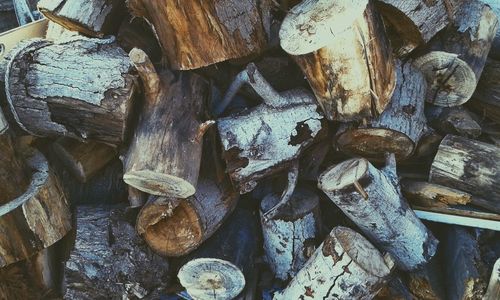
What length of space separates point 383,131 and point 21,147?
169cm

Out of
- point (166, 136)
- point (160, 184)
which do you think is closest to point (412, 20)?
point (166, 136)

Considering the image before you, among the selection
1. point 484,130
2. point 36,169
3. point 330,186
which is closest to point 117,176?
point 36,169

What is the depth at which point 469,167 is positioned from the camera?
2.54 m

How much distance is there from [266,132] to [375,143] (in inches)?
20.3

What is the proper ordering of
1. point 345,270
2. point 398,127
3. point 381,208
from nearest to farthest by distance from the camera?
point 345,270 → point 381,208 → point 398,127

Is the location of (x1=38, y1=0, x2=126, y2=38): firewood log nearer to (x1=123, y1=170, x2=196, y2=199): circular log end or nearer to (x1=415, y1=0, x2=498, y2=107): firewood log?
(x1=123, y1=170, x2=196, y2=199): circular log end

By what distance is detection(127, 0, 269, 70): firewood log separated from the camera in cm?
227

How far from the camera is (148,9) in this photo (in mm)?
2365

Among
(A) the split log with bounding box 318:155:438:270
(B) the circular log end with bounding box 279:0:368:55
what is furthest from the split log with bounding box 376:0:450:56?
(A) the split log with bounding box 318:155:438:270

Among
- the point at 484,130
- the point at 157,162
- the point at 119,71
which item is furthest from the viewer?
the point at 484,130

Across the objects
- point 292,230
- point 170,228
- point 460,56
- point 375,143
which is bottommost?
point 292,230

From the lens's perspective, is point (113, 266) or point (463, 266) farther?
point (113, 266)

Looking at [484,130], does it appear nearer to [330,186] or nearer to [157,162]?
[330,186]

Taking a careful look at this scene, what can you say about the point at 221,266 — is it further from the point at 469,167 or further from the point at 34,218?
the point at 469,167
